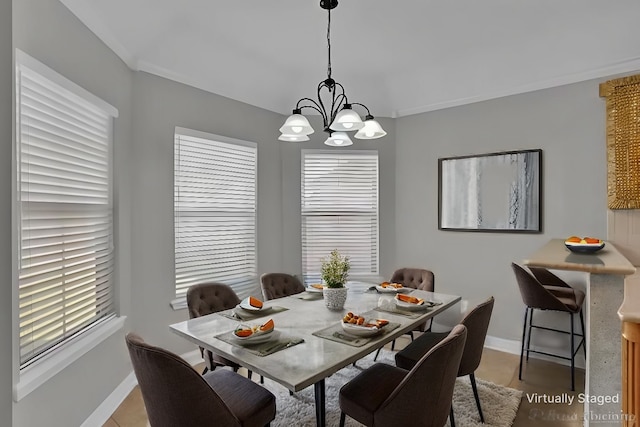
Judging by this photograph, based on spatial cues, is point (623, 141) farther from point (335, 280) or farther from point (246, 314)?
point (246, 314)

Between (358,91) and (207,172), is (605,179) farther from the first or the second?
(207,172)

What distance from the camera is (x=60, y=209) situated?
6.98 ft

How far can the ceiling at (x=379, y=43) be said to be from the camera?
8.59 feet

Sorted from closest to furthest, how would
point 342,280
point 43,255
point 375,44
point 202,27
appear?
point 43,255 → point 342,280 → point 202,27 → point 375,44

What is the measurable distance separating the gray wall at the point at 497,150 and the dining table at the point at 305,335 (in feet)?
4.09

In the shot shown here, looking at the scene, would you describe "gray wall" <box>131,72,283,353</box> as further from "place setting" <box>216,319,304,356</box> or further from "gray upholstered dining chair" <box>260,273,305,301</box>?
"place setting" <box>216,319,304,356</box>

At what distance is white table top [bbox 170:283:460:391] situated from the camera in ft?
5.04

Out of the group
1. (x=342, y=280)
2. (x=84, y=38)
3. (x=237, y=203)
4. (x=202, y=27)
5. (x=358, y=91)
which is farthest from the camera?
(x=358, y=91)

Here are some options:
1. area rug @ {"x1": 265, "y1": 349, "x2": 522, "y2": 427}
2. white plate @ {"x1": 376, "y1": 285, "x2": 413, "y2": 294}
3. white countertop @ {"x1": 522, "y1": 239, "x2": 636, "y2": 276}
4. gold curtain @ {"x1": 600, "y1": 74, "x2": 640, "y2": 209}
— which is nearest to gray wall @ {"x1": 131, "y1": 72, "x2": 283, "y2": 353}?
area rug @ {"x1": 265, "y1": 349, "x2": 522, "y2": 427}

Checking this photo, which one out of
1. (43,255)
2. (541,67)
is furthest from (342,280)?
(541,67)

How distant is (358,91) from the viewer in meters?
4.09

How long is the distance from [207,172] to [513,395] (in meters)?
3.31

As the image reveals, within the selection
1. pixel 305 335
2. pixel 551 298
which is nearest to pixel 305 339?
pixel 305 335

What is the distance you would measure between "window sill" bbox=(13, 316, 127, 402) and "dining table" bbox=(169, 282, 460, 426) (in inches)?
25.0
